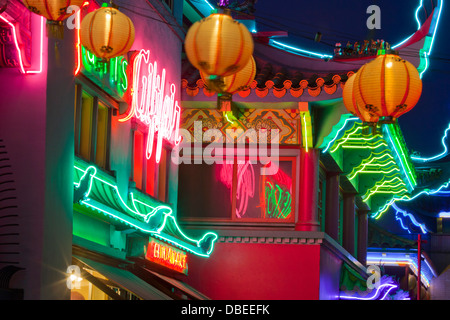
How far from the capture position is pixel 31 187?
12531mm

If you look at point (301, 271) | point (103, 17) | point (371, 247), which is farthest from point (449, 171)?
point (103, 17)

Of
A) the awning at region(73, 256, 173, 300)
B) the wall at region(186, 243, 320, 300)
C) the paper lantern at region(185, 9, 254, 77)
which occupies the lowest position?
the awning at region(73, 256, 173, 300)

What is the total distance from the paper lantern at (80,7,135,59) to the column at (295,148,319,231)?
27.0 feet

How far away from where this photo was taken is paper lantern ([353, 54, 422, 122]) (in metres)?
13.7

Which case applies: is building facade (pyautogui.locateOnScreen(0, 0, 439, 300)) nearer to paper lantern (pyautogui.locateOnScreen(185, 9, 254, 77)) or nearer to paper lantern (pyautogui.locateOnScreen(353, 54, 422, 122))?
paper lantern (pyautogui.locateOnScreen(185, 9, 254, 77))

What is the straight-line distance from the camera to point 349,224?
2900 cm

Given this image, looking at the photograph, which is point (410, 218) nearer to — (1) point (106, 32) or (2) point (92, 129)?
(2) point (92, 129)

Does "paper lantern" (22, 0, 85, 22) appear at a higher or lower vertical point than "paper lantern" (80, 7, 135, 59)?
lower

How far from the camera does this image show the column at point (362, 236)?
31703 millimetres

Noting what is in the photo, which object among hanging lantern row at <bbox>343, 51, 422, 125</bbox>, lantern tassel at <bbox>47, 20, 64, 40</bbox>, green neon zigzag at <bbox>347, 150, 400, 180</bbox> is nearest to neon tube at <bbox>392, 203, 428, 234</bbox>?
green neon zigzag at <bbox>347, 150, 400, 180</bbox>

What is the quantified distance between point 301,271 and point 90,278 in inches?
323

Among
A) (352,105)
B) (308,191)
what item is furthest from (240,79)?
(308,191)

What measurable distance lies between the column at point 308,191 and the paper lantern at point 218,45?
31.1 feet

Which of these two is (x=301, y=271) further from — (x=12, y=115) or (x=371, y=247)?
(x=371, y=247)
